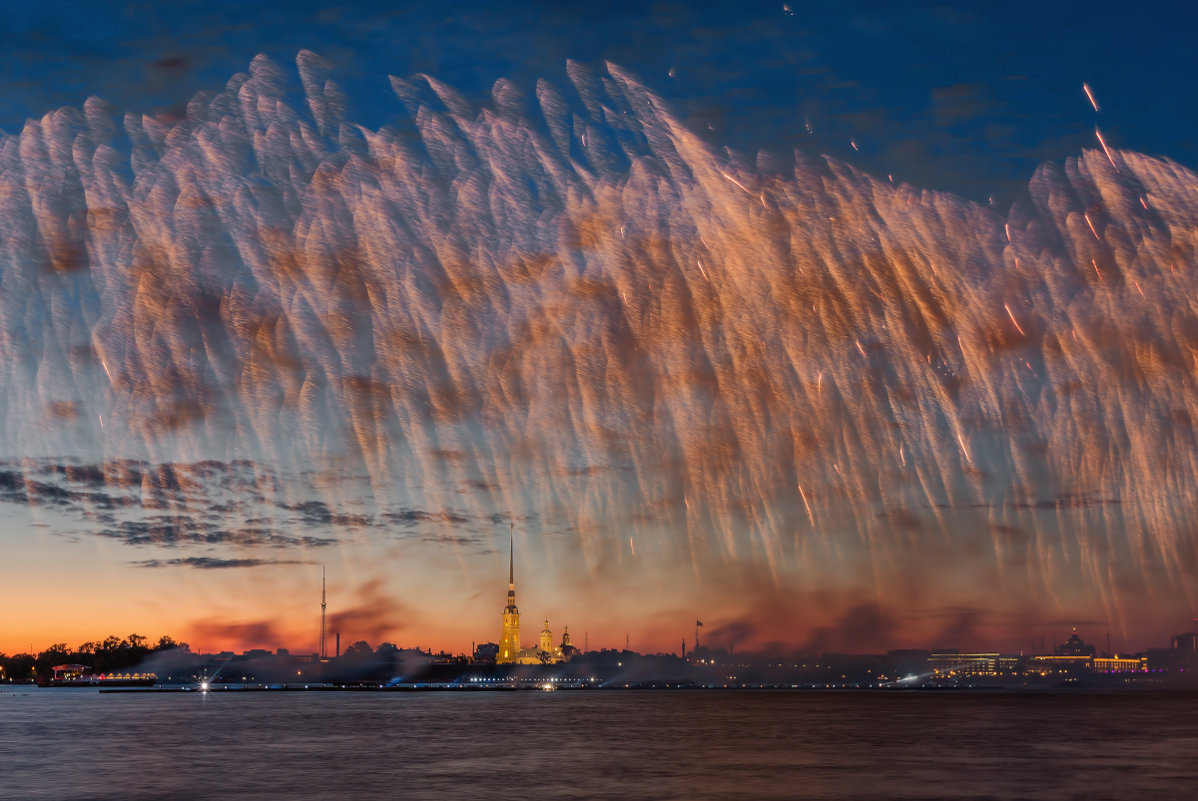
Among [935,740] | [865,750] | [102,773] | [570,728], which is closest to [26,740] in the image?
[102,773]

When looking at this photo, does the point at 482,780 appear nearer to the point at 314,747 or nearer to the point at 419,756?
the point at 419,756

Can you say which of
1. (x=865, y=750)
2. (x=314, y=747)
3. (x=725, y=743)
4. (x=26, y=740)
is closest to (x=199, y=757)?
(x=314, y=747)

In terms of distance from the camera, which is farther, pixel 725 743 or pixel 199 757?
pixel 725 743

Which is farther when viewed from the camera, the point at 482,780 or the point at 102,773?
the point at 102,773

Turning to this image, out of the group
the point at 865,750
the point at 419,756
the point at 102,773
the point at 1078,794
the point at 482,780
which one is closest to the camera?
the point at 1078,794

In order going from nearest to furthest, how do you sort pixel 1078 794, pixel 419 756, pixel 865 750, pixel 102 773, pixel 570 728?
1. pixel 1078 794
2. pixel 102 773
3. pixel 419 756
4. pixel 865 750
5. pixel 570 728

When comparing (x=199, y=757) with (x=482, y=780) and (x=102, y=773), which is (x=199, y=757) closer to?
(x=102, y=773)

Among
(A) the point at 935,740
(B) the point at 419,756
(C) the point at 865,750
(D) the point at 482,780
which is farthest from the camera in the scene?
(A) the point at 935,740

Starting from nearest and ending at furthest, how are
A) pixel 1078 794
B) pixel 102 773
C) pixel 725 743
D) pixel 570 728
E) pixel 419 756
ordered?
pixel 1078 794, pixel 102 773, pixel 419 756, pixel 725 743, pixel 570 728

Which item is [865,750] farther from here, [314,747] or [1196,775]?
[314,747]
